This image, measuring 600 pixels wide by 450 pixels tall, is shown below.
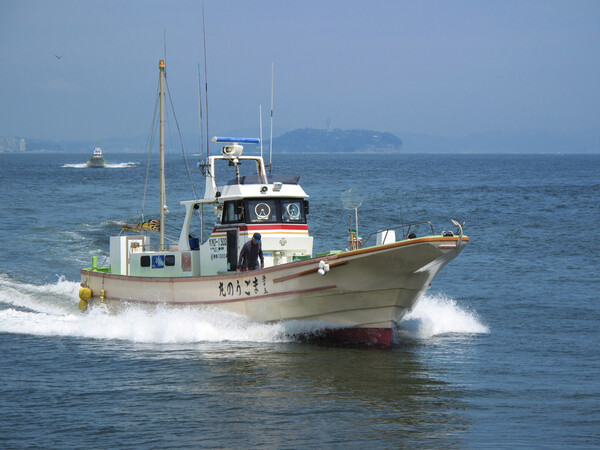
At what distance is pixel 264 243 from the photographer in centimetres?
1973

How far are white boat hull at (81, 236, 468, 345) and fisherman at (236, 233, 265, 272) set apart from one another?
0.98ft

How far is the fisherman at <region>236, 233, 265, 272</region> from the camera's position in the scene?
19.0 metres

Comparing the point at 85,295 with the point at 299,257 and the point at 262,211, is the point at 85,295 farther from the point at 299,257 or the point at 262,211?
the point at 299,257

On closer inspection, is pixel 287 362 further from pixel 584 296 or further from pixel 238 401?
pixel 584 296

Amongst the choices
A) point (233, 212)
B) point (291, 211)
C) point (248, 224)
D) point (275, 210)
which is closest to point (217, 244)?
point (233, 212)

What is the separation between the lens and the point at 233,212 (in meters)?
20.1

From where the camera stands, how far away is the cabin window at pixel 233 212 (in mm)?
19906

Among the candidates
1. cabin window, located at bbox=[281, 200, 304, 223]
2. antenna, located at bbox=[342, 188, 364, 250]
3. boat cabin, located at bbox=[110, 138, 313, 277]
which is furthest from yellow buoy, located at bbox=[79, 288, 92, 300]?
antenna, located at bbox=[342, 188, 364, 250]

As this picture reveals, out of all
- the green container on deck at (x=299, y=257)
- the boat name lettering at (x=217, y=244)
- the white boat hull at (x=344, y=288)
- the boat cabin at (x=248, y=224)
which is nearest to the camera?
the white boat hull at (x=344, y=288)

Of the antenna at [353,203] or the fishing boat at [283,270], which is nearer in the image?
the fishing boat at [283,270]

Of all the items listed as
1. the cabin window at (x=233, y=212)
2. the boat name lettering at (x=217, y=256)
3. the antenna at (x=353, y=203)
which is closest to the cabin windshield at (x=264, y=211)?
the cabin window at (x=233, y=212)

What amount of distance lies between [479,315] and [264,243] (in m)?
6.71

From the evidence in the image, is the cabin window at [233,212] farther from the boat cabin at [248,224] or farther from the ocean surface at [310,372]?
the ocean surface at [310,372]

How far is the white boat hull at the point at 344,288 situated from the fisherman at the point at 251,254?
30 cm
